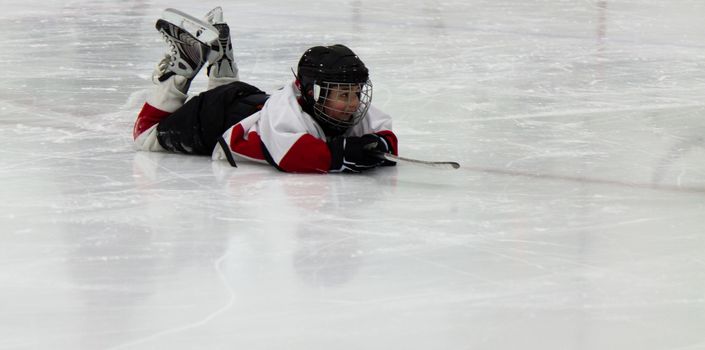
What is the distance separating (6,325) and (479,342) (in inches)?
32.1

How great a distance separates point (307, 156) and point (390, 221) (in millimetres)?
484

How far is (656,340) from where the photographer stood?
198cm

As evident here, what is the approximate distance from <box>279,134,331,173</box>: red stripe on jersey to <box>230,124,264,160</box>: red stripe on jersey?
86mm

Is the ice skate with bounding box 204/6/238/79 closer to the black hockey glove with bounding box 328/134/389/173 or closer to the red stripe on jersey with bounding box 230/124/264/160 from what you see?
the red stripe on jersey with bounding box 230/124/264/160

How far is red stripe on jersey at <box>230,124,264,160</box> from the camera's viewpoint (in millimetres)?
3213

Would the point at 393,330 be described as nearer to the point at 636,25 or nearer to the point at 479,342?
the point at 479,342

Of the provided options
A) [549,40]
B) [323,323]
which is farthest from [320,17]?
[323,323]

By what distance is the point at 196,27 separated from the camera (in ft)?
11.0

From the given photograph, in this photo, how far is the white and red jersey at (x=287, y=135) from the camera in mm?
3125

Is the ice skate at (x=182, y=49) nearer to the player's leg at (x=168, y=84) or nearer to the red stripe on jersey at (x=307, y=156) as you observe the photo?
the player's leg at (x=168, y=84)

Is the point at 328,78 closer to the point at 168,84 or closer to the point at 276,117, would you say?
the point at 276,117

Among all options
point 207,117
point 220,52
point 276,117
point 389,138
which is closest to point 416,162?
point 389,138

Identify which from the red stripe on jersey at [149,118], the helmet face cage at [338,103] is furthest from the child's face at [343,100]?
the red stripe on jersey at [149,118]

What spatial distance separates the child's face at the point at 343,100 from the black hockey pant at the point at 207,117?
296 mm
